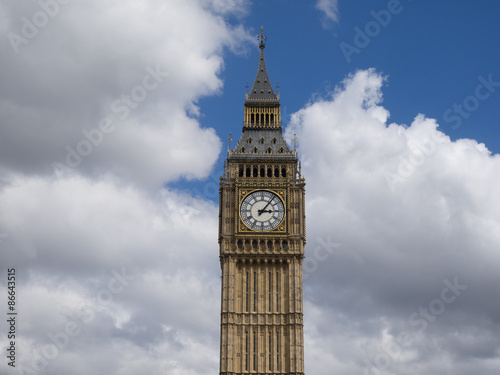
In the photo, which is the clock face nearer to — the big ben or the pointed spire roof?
the big ben

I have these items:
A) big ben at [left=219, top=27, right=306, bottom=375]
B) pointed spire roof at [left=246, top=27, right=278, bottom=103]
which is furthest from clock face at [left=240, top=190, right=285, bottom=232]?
pointed spire roof at [left=246, top=27, right=278, bottom=103]

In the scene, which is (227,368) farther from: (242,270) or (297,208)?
(297,208)

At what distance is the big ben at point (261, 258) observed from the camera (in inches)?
3674

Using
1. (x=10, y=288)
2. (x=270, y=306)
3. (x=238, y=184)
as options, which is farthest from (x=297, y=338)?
(x=10, y=288)

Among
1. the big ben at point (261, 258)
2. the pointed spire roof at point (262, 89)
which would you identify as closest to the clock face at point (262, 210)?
the big ben at point (261, 258)

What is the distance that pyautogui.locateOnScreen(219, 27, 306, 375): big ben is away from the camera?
93312 millimetres

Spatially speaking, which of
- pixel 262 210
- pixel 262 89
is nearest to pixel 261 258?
pixel 262 210

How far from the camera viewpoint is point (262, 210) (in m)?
98.3

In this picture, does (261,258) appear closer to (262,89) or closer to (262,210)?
(262,210)

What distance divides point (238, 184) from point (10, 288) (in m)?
33.7

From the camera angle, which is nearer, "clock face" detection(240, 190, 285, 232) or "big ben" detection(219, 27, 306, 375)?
"big ben" detection(219, 27, 306, 375)

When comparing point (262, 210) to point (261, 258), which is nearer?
point (261, 258)

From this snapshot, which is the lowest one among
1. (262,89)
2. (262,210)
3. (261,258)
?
(261,258)

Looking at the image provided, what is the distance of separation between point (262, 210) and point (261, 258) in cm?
592
